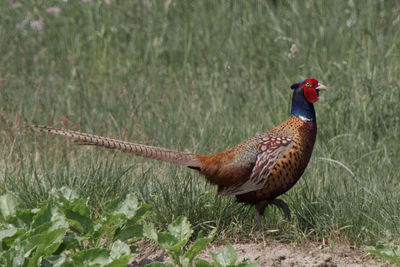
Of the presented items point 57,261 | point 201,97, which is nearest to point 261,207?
point 57,261

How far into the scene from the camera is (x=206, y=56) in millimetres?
6340

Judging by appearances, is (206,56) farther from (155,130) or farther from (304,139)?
(304,139)

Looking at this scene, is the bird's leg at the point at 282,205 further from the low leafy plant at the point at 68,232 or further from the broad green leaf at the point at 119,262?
the broad green leaf at the point at 119,262

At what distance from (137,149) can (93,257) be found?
0.90m

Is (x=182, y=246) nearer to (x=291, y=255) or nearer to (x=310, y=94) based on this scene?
(x=291, y=255)

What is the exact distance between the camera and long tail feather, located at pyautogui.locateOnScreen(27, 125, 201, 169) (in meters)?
3.53

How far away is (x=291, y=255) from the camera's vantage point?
3232 mm

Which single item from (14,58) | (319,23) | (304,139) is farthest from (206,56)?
(304,139)

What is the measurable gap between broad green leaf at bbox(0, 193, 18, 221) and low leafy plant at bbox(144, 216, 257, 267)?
70cm

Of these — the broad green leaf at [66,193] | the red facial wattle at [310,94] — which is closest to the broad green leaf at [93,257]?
the broad green leaf at [66,193]

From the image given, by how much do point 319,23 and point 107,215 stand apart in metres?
3.89

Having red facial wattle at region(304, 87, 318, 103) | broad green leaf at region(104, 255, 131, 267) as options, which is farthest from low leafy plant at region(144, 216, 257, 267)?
red facial wattle at region(304, 87, 318, 103)

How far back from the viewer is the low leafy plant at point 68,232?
281 centimetres

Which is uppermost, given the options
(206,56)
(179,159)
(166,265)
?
(206,56)
